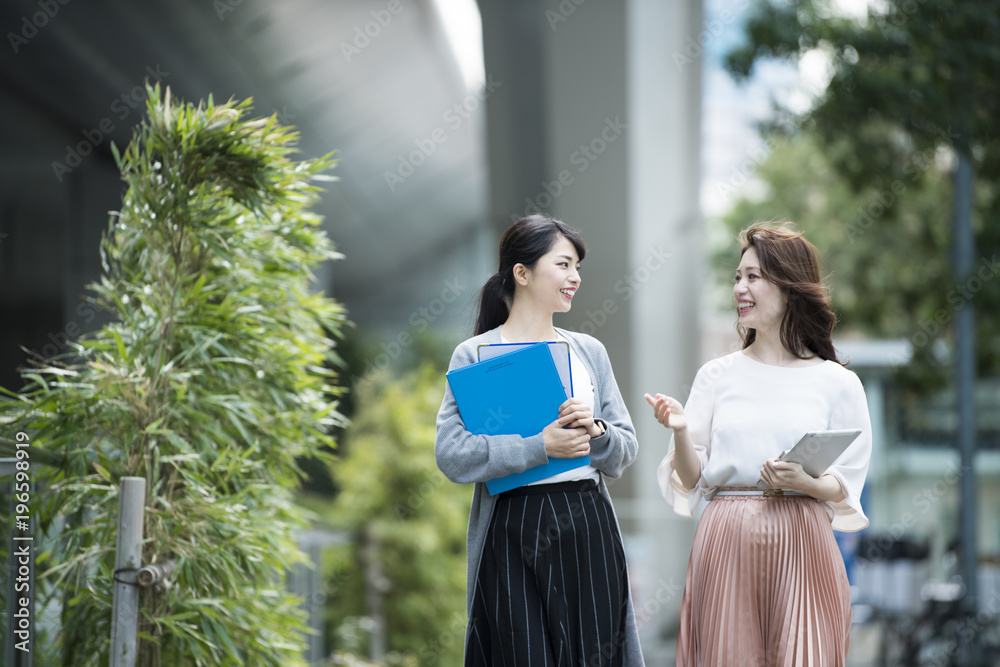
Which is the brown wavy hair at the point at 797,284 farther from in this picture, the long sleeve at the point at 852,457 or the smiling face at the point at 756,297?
the long sleeve at the point at 852,457

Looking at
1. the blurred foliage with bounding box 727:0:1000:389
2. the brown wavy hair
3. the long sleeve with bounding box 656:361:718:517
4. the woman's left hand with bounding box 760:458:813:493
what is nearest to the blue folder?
the long sleeve with bounding box 656:361:718:517

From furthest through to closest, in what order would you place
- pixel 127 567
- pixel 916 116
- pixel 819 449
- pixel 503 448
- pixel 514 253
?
pixel 916 116, pixel 127 567, pixel 514 253, pixel 503 448, pixel 819 449

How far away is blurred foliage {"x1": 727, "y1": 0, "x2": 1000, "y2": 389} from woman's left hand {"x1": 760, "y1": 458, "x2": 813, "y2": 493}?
19.5ft

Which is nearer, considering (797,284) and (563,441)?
(563,441)

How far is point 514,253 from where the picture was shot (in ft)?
8.63

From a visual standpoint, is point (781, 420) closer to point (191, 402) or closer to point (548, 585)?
point (548, 585)

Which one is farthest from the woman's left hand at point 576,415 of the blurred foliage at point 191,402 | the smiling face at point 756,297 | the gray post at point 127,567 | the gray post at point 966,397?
the gray post at point 966,397

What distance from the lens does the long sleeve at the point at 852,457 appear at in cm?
245

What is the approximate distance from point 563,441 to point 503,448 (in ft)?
0.54

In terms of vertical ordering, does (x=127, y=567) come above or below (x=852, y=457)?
below

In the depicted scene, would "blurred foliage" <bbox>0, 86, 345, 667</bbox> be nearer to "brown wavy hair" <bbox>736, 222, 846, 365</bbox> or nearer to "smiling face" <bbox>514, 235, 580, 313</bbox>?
"smiling face" <bbox>514, 235, 580, 313</bbox>

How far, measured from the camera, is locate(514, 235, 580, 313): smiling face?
2574 mm

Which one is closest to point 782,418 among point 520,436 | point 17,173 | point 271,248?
point 520,436

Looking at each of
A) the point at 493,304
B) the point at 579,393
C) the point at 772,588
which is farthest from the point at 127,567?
the point at 772,588
